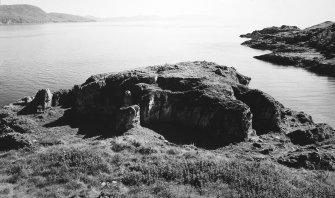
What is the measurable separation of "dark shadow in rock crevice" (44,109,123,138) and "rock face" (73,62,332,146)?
922mm

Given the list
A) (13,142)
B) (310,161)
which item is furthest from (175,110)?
(13,142)

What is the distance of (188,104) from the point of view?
34.3m

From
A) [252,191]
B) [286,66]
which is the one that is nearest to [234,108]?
[252,191]

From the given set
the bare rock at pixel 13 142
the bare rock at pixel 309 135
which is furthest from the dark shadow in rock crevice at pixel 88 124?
the bare rock at pixel 309 135

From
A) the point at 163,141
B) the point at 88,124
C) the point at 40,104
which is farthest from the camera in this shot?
the point at 40,104

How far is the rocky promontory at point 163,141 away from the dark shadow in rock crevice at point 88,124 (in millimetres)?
121

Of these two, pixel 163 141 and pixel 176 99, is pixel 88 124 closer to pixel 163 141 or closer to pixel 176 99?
pixel 176 99

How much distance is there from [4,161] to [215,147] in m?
18.7

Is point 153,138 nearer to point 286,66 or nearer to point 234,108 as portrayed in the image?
point 234,108

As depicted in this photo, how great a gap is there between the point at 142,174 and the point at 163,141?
854cm

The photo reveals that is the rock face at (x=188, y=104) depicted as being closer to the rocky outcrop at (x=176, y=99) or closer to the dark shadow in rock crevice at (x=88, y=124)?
the rocky outcrop at (x=176, y=99)

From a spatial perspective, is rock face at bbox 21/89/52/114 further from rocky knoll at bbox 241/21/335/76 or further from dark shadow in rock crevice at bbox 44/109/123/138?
rocky knoll at bbox 241/21/335/76

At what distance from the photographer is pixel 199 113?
33344 mm

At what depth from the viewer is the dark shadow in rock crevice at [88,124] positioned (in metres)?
31.9
